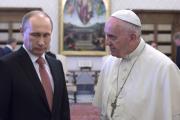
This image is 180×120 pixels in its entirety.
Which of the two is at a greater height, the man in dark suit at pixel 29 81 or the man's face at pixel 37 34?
the man's face at pixel 37 34

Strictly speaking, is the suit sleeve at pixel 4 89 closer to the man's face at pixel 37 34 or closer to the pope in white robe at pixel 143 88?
the man's face at pixel 37 34

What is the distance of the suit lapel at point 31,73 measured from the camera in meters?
2.85

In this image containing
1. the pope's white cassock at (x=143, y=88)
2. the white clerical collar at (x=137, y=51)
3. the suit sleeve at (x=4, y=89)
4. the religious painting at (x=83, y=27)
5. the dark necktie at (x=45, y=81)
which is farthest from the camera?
the religious painting at (x=83, y=27)

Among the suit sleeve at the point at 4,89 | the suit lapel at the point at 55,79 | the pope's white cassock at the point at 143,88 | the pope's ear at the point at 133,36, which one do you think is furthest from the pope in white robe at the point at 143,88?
the suit sleeve at the point at 4,89

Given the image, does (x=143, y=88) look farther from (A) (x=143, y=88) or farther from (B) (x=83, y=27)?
(B) (x=83, y=27)

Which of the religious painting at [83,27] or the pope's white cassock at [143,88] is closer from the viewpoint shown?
the pope's white cassock at [143,88]

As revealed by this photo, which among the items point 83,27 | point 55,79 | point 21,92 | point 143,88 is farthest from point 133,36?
point 83,27

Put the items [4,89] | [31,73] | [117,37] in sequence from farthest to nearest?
[117,37] < [31,73] < [4,89]

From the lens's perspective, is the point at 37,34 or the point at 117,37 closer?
the point at 37,34

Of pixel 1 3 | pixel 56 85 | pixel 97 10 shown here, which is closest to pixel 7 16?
pixel 1 3

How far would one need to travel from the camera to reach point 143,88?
310cm

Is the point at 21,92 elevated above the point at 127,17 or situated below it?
below

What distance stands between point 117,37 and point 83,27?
12.2 m

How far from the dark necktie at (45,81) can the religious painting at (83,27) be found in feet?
39.1
